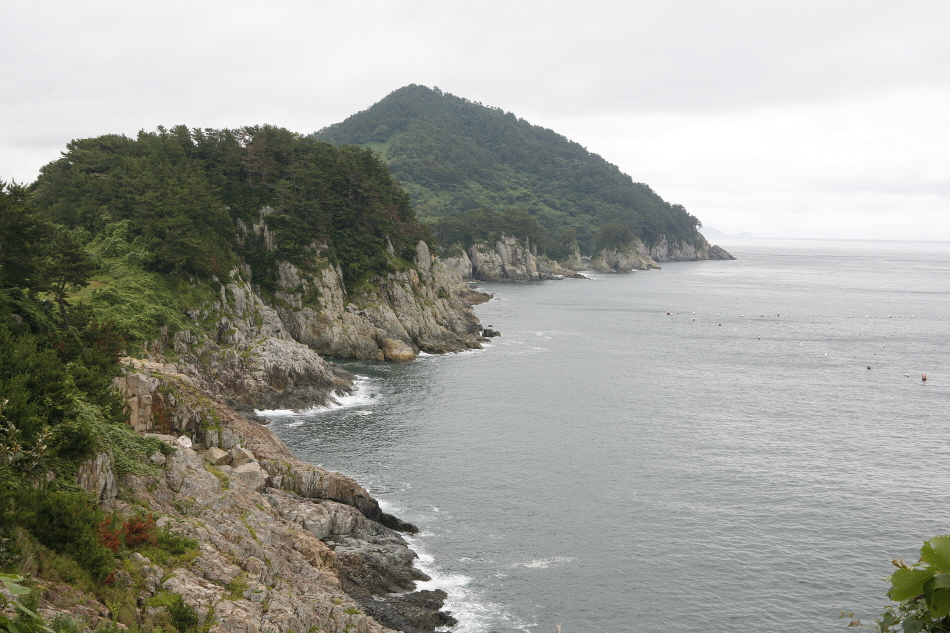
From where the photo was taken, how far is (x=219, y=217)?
88562mm

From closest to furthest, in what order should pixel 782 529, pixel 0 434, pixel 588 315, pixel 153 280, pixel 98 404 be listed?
1. pixel 0 434
2. pixel 98 404
3. pixel 782 529
4. pixel 153 280
5. pixel 588 315

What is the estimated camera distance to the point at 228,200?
96688 mm

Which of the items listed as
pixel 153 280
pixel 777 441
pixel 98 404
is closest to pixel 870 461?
pixel 777 441

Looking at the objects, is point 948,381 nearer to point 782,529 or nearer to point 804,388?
point 804,388

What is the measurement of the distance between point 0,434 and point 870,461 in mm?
63698

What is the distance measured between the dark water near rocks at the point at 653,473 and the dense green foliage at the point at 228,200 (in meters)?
24.5

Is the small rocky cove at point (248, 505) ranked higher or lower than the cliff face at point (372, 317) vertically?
lower

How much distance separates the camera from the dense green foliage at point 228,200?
78125mm

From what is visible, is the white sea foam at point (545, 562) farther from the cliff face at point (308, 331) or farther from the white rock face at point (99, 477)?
the cliff face at point (308, 331)

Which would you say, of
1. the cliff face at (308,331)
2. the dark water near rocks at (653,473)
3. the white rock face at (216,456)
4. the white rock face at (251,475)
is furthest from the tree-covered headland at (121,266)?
the dark water near rocks at (653,473)

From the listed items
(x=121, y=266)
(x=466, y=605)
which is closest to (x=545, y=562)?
(x=466, y=605)

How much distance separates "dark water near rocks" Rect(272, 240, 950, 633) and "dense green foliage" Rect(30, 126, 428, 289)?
80.3 feet

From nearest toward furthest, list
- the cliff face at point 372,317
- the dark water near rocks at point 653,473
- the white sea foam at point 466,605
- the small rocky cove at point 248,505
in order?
the small rocky cove at point 248,505
the white sea foam at point 466,605
the dark water near rocks at point 653,473
the cliff face at point 372,317

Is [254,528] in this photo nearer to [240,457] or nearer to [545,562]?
[240,457]
